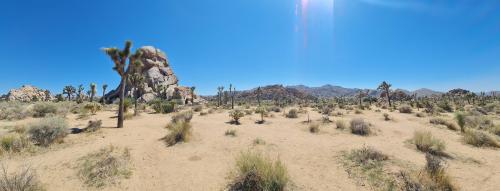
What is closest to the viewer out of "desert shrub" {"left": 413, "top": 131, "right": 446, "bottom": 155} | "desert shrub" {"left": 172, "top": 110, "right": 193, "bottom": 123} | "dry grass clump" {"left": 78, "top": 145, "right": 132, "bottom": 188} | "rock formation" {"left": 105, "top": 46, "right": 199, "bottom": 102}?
"dry grass clump" {"left": 78, "top": 145, "right": 132, "bottom": 188}

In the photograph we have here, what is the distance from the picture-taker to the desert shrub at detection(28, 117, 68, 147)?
10074 mm

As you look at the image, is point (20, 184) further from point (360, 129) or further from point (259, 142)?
point (360, 129)

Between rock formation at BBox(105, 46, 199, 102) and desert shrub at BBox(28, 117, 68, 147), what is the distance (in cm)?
5628

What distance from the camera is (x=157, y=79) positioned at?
77.4m

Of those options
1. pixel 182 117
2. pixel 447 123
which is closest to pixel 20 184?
pixel 182 117

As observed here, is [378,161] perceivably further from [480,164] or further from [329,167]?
[480,164]

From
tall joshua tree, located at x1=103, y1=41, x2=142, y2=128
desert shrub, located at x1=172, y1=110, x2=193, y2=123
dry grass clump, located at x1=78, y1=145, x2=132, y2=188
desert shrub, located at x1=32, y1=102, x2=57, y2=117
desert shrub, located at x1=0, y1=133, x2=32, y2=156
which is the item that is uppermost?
tall joshua tree, located at x1=103, y1=41, x2=142, y2=128

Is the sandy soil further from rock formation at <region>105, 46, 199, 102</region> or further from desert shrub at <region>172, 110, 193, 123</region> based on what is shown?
rock formation at <region>105, 46, 199, 102</region>

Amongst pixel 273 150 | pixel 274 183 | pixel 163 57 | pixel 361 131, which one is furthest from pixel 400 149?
pixel 163 57

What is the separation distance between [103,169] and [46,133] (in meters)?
5.65

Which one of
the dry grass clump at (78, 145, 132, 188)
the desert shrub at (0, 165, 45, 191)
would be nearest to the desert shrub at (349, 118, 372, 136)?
the dry grass clump at (78, 145, 132, 188)

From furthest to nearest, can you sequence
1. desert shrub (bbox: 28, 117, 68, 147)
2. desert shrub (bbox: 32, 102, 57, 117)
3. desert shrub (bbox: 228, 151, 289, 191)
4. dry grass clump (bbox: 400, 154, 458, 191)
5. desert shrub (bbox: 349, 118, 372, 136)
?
1. desert shrub (bbox: 32, 102, 57, 117)
2. desert shrub (bbox: 349, 118, 372, 136)
3. desert shrub (bbox: 28, 117, 68, 147)
4. desert shrub (bbox: 228, 151, 289, 191)
5. dry grass clump (bbox: 400, 154, 458, 191)

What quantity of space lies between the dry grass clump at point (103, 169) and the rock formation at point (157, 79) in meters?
59.8

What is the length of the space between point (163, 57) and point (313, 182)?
92.1 metres
